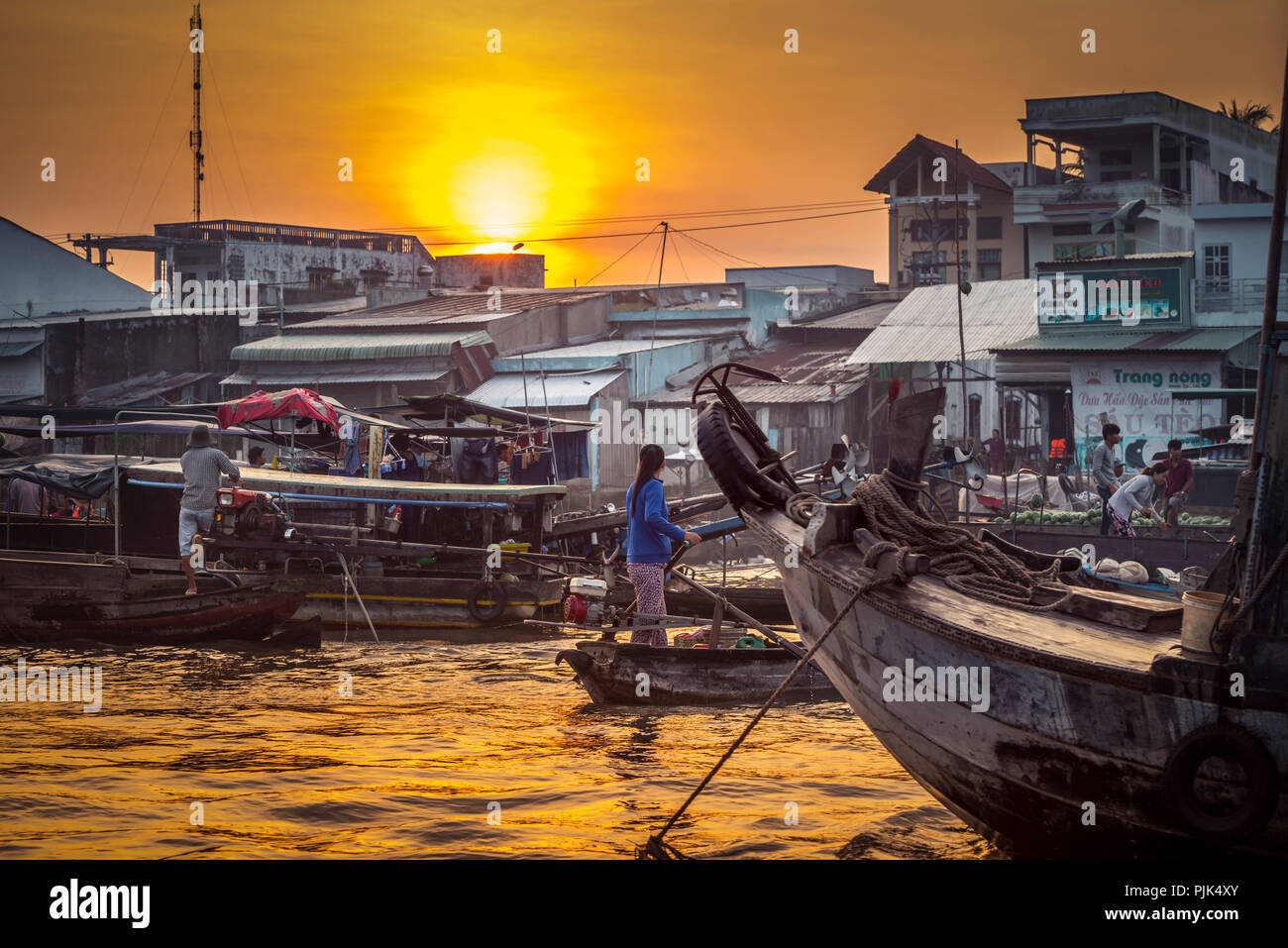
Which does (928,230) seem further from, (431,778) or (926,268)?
(431,778)

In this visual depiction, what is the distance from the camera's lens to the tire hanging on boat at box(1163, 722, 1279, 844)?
4094 mm

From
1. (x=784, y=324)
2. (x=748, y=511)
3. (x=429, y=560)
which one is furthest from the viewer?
(x=784, y=324)

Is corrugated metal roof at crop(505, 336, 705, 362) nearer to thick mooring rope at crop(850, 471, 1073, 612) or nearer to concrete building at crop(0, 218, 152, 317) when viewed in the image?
concrete building at crop(0, 218, 152, 317)

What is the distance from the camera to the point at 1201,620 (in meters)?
4.35

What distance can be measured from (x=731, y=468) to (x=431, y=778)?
2.60m

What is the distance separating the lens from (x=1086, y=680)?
14.4 ft

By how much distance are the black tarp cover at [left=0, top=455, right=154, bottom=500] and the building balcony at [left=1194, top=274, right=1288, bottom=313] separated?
20.1 m

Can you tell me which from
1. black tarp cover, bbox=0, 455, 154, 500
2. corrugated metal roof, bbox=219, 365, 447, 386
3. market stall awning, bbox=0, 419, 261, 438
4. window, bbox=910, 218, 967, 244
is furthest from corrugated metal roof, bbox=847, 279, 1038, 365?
black tarp cover, bbox=0, 455, 154, 500

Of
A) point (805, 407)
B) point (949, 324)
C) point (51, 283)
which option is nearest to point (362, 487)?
point (805, 407)

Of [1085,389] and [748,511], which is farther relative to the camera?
[1085,389]

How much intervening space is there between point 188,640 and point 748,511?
23.9 ft

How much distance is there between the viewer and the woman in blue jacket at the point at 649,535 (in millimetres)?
8617
